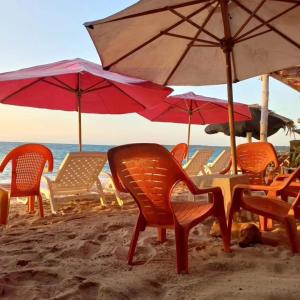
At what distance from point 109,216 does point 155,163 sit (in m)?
2.18

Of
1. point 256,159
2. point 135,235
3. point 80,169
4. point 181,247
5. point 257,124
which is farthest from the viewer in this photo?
point 257,124

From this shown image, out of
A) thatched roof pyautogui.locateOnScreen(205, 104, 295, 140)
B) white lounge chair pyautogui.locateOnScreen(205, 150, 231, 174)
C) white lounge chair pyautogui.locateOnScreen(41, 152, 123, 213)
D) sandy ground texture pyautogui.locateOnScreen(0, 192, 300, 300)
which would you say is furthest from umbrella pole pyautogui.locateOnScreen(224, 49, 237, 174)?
thatched roof pyautogui.locateOnScreen(205, 104, 295, 140)

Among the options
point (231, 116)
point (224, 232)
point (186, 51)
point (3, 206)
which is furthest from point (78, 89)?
point (224, 232)

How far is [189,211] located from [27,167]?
7.89 ft

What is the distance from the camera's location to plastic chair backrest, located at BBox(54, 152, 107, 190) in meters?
4.53

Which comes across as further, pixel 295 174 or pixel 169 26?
pixel 169 26

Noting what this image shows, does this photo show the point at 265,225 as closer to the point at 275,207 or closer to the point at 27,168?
the point at 275,207

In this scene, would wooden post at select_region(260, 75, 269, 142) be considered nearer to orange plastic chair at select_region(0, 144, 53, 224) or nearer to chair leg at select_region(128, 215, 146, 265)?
orange plastic chair at select_region(0, 144, 53, 224)

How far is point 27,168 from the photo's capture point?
166 inches

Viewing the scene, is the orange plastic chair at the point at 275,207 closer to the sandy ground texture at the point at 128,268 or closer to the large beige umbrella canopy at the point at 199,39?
the sandy ground texture at the point at 128,268

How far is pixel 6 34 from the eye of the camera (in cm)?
1205

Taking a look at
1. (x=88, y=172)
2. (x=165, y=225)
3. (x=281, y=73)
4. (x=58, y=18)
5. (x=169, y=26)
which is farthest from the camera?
(x=58, y=18)

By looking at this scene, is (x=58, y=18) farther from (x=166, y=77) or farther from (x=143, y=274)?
(x=143, y=274)

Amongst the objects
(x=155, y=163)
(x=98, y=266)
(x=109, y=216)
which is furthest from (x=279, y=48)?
(x=98, y=266)
